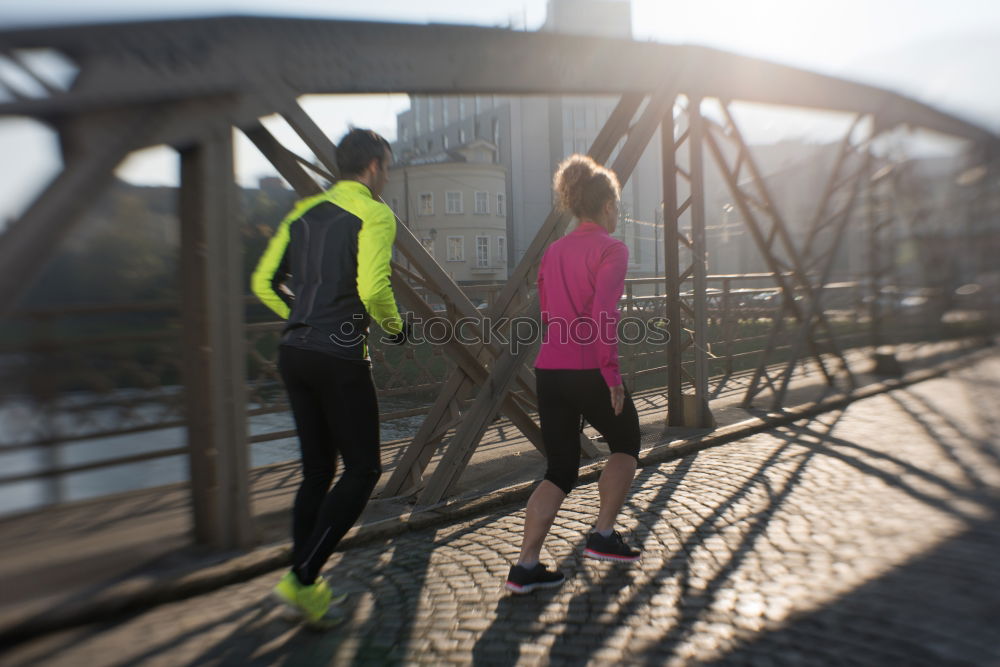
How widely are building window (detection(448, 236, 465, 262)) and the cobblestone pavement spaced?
5191mm

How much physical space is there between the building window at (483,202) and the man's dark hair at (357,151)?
838 centimetres

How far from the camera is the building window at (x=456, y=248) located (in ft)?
31.9

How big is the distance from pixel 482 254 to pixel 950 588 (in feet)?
23.9

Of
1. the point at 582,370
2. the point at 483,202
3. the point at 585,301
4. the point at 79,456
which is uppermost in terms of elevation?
the point at 483,202

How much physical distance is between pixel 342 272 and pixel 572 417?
1210 millimetres

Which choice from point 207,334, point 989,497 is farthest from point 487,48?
point 989,497

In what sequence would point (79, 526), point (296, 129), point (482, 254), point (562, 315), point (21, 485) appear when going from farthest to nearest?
point (482, 254)
point (21, 485)
point (79, 526)
point (296, 129)
point (562, 315)

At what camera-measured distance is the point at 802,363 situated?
11.4 meters

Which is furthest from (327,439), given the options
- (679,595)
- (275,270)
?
(679,595)

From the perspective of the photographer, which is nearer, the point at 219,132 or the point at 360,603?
the point at 360,603

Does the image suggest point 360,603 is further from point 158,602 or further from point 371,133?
point 371,133

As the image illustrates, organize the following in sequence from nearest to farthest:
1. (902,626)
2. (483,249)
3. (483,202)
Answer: (902,626), (483,249), (483,202)

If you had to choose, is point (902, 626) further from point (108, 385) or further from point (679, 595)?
point (108, 385)

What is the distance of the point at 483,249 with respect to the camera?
980 centimetres
